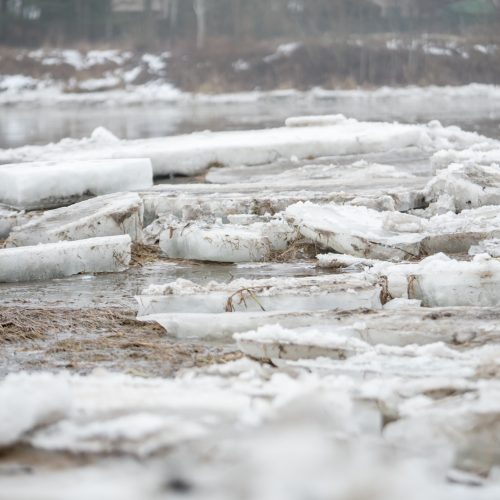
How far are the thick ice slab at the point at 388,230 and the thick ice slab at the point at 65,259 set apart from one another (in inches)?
41.1

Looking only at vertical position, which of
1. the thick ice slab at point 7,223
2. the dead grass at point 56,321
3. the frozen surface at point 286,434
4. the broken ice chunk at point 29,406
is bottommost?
the thick ice slab at point 7,223

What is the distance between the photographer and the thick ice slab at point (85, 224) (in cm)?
545

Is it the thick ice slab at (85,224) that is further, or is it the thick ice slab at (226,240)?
the thick ice slab at (85,224)

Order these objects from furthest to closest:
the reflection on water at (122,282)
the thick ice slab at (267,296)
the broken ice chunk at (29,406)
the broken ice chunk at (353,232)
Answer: the broken ice chunk at (353,232), the reflection on water at (122,282), the thick ice slab at (267,296), the broken ice chunk at (29,406)

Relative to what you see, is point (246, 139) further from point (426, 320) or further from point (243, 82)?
point (243, 82)

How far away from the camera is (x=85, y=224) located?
552cm

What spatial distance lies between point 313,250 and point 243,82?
28564 millimetres

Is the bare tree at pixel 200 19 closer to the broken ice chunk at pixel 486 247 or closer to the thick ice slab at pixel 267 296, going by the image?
the broken ice chunk at pixel 486 247

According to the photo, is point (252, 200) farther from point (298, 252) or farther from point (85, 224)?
point (85, 224)

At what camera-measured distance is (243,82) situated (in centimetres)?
3312

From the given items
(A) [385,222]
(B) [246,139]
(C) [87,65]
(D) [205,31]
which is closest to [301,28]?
(D) [205,31]

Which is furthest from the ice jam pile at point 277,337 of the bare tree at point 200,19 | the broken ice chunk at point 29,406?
the bare tree at point 200,19

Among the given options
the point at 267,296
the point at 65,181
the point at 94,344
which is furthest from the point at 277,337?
the point at 65,181

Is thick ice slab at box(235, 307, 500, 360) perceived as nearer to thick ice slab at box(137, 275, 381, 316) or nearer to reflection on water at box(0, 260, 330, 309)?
thick ice slab at box(137, 275, 381, 316)
